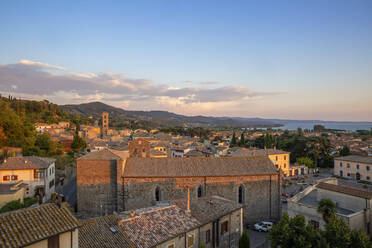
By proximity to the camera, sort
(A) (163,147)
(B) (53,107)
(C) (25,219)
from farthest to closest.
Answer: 1. (B) (53,107)
2. (A) (163,147)
3. (C) (25,219)

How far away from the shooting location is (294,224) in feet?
58.5

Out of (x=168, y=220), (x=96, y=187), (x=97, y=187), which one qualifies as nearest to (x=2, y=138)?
(x=96, y=187)

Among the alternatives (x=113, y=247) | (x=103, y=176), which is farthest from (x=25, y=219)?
(x=103, y=176)

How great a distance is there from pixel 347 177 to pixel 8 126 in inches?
2903

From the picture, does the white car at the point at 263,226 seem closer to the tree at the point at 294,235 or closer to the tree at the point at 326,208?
the tree at the point at 326,208

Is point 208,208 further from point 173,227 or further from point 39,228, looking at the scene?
point 39,228

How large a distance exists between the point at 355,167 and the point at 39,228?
6366 centimetres

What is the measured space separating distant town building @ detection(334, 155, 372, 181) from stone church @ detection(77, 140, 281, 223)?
117 feet

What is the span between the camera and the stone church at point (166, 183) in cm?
2864

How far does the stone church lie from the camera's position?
2864 cm

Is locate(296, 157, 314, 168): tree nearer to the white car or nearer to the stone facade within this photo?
the white car

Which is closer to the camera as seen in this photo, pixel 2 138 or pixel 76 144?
pixel 2 138

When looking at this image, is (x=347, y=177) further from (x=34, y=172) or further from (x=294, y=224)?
(x=34, y=172)

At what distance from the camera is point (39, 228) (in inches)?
431
